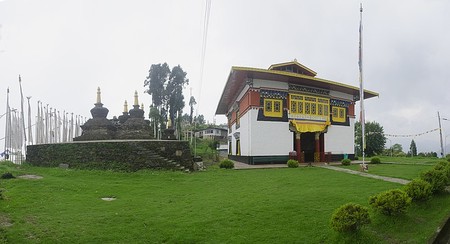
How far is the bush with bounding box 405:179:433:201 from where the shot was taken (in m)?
6.91

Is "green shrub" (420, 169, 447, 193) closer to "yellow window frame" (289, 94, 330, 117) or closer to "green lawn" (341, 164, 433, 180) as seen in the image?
"green lawn" (341, 164, 433, 180)

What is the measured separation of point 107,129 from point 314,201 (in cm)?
1734

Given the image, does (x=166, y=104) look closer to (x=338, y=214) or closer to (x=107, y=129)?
(x=107, y=129)

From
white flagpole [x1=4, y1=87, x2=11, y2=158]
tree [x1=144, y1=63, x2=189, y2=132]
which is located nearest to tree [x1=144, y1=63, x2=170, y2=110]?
tree [x1=144, y1=63, x2=189, y2=132]

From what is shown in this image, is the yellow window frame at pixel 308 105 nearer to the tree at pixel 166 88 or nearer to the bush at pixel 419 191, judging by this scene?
the bush at pixel 419 191

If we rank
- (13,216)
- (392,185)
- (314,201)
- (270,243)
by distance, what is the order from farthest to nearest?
(392,185) < (314,201) < (13,216) < (270,243)

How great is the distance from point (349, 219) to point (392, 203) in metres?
1.34

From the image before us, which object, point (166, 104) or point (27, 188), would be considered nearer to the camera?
point (27, 188)

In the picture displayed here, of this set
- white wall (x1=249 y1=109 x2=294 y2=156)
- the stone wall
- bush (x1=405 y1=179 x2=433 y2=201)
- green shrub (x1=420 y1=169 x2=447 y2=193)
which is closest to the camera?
bush (x1=405 y1=179 x2=433 y2=201)

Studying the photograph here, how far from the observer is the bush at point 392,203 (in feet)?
19.9

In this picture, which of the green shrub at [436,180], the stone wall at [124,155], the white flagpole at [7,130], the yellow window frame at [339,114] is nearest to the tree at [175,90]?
the white flagpole at [7,130]

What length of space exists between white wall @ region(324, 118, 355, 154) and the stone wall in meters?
13.3

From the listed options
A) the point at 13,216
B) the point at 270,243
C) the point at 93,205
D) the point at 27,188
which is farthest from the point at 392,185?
the point at 27,188

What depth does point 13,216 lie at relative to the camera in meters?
6.71
